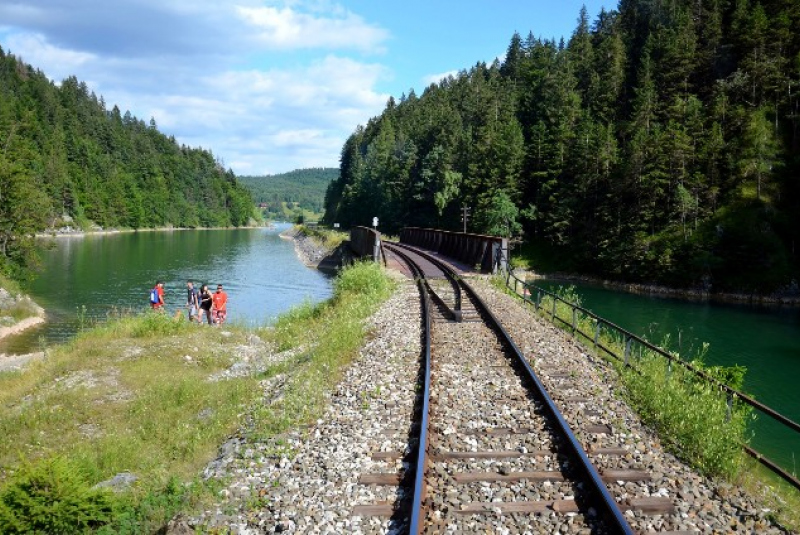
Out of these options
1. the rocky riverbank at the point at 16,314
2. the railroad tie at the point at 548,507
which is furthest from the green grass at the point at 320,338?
the rocky riverbank at the point at 16,314

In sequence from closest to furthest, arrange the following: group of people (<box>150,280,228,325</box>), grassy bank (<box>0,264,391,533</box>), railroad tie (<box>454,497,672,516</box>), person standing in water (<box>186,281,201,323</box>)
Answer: railroad tie (<box>454,497,672,516</box>), grassy bank (<box>0,264,391,533</box>), group of people (<box>150,280,228,325</box>), person standing in water (<box>186,281,201,323</box>)

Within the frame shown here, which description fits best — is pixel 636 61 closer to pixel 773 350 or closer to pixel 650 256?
pixel 650 256

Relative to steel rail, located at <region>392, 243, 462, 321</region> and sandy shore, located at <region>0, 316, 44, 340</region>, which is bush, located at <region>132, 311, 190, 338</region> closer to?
steel rail, located at <region>392, 243, 462, 321</region>

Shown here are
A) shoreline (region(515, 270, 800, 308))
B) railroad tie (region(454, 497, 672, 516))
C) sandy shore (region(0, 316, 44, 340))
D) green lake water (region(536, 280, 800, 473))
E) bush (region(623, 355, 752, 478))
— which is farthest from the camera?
shoreline (region(515, 270, 800, 308))

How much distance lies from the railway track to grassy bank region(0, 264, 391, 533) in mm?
1980

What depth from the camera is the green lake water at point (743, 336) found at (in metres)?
17.1

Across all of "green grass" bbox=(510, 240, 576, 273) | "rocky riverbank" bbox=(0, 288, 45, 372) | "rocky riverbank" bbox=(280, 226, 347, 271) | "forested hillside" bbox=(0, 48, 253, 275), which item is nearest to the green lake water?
"green grass" bbox=(510, 240, 576, 273)

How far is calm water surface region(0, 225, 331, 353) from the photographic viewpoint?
32906 mm

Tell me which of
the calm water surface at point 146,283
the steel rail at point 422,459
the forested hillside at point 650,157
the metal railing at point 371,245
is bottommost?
the calm water surface at point 146,283

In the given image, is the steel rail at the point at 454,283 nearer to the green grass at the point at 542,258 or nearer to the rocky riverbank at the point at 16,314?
the rocky riverbank at the point at 16,314

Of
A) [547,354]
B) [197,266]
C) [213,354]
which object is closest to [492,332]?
[547,354]

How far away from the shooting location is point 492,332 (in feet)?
46.7

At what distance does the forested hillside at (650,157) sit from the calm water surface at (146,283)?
2944 cm

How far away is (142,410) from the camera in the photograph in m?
11.1
